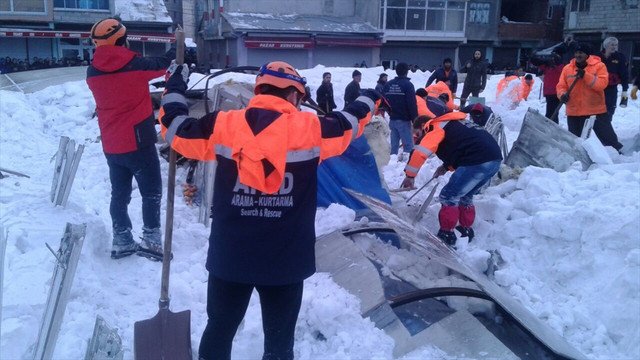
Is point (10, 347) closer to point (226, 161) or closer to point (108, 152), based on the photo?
point (226, 161)

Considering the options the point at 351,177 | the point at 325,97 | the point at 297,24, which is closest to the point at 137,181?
the point at 351,177

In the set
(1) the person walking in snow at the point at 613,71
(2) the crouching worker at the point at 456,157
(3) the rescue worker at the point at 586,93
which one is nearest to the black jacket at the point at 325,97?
(3) the rescue worker at the point at 586,93

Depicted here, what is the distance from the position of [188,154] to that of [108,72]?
181 centimetres

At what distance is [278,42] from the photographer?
29.3 metres

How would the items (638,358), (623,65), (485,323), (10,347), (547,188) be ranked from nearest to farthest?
(10,347) < (638,358) < (485,323) < (547,188) < (623,65)

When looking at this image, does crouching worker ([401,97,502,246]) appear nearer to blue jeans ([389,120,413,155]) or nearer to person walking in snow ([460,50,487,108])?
blue jeans ([389,120,413,155])

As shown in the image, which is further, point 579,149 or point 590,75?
point 590,75

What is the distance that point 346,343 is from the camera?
332 centimetres

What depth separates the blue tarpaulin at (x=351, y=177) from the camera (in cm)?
568

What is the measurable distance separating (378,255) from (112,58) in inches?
98.5

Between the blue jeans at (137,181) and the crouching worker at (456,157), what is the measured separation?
7.54 ft

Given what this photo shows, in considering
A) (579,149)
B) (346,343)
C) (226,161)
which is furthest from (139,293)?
(579,149)

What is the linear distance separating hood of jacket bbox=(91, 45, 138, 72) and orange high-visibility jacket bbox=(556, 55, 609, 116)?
234 inches

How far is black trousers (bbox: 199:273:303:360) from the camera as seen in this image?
2.57m
